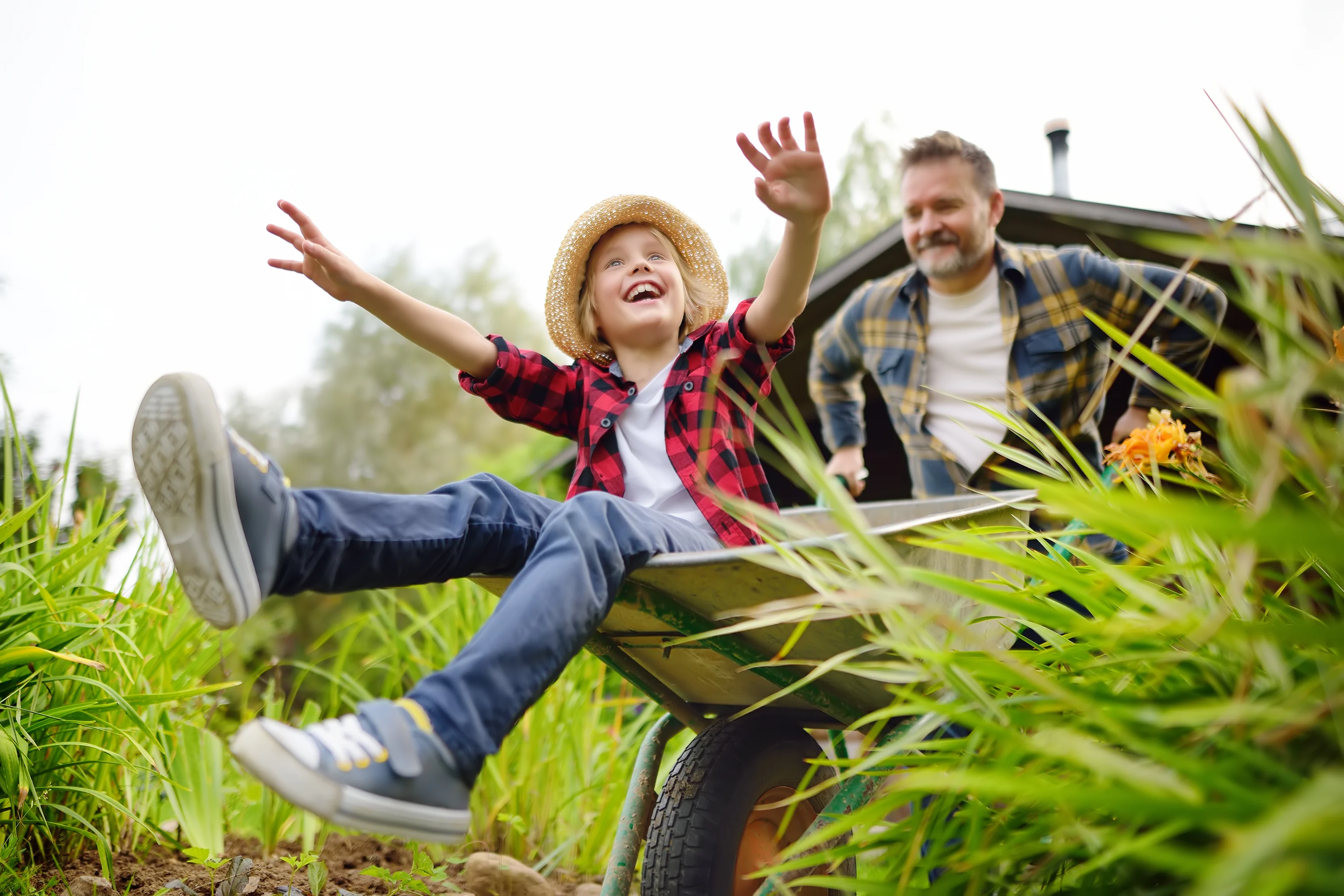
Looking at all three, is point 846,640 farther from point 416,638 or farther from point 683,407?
point 416,638

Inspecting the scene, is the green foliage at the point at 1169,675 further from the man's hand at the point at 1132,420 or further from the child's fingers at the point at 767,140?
the man's hand at the point at 1132,420

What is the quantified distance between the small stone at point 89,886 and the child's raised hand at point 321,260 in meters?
1.22

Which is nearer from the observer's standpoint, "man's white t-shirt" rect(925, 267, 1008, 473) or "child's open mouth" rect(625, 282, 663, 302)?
"child's open mouth" rect(625, 282, 663, 302)

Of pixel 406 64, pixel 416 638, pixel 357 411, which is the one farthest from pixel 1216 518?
pixel 406 64

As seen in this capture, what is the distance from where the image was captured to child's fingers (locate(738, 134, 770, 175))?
1.63 m

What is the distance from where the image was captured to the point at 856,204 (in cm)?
2608

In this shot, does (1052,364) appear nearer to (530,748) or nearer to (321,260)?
(530,748)

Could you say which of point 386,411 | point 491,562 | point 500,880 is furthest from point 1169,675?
point 386,411

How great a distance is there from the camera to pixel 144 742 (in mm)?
2100

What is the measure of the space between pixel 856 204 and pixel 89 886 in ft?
87.0

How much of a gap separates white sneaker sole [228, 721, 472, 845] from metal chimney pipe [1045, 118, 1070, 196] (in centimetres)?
594

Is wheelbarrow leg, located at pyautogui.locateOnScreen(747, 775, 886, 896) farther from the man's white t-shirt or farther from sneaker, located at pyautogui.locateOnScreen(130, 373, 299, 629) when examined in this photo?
the man's white t-shirt

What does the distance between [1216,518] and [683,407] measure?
1485 millimetres

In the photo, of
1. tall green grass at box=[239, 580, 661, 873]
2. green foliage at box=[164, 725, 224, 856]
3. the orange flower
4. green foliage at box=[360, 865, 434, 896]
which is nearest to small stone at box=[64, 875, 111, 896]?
green foliage at box=[164, 725, 224, 856]
